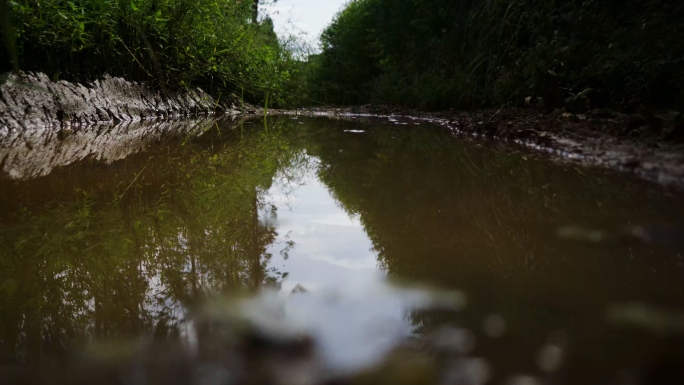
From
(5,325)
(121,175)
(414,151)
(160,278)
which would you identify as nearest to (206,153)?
(121,175)

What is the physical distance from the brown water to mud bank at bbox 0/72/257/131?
6.83 feet

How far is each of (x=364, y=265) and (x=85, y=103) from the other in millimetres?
4920

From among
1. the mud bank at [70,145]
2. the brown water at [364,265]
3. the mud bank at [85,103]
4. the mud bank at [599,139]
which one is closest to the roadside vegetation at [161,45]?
the mud bank at [85,103]

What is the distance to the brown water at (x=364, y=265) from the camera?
2.72ft

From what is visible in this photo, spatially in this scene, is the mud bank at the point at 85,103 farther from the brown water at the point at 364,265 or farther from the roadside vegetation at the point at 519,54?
the roadside vegetation at the point at 519,54

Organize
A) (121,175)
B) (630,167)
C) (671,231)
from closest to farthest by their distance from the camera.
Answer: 1. (671,231)
2. (630,167)
3. (121,175)

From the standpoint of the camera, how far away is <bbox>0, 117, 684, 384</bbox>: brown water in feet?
2.72

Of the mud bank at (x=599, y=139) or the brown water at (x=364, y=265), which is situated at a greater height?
the mud bank at (x=599, y=139)

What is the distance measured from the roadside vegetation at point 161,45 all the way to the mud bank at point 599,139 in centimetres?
319

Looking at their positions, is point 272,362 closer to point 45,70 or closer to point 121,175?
point 121,175

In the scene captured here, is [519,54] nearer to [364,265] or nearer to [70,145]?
[70,145]

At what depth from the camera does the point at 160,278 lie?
116cm

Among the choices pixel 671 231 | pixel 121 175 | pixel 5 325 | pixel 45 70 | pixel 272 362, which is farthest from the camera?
pixel 45 70

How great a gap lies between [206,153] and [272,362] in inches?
101
